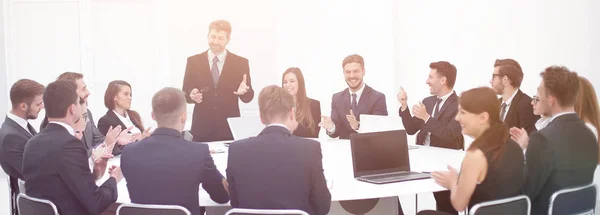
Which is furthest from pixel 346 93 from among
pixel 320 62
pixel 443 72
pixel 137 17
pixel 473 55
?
pixel 137 17

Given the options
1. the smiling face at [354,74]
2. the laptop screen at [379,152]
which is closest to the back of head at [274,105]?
the laptop screen at [379,152]

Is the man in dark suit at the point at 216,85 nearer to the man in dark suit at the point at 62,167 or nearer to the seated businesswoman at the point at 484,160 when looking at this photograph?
the man in dark suit at the point at 62,167

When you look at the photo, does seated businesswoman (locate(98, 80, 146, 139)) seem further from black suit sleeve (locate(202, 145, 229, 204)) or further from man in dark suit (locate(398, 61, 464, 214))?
man in dark suit (locate(398, 61, 464, 214))

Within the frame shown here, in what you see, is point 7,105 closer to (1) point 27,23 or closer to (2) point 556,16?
(1) point 27,23

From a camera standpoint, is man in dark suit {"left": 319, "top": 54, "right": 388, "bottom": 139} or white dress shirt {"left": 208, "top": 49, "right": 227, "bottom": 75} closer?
man in dark suit {"left": 319, "top": 54, "right": 388, "bottom": 139}

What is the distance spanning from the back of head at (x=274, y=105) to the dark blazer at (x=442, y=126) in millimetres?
2114

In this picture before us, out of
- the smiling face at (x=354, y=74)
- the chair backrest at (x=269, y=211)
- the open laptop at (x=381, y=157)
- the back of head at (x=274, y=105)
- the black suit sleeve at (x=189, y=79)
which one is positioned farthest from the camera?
the black suit sleeve at (x=189, y=79)

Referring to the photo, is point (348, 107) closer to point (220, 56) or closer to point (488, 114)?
point (220, 56)

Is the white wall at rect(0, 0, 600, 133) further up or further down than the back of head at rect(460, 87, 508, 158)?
further up

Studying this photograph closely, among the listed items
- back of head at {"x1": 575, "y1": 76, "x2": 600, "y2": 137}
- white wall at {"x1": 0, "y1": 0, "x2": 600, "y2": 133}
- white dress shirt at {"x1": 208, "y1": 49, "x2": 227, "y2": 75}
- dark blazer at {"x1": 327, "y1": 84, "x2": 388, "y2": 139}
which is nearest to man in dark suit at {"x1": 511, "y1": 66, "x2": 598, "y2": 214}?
back of head at {"x1": 575, "y1": 76, "x2": 600, "y2": 137}

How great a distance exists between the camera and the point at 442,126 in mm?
4945

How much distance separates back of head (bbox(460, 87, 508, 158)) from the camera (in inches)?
120

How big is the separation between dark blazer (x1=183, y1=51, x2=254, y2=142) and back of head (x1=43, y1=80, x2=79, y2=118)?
278 centimetres

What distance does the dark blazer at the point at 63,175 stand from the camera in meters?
3.02
